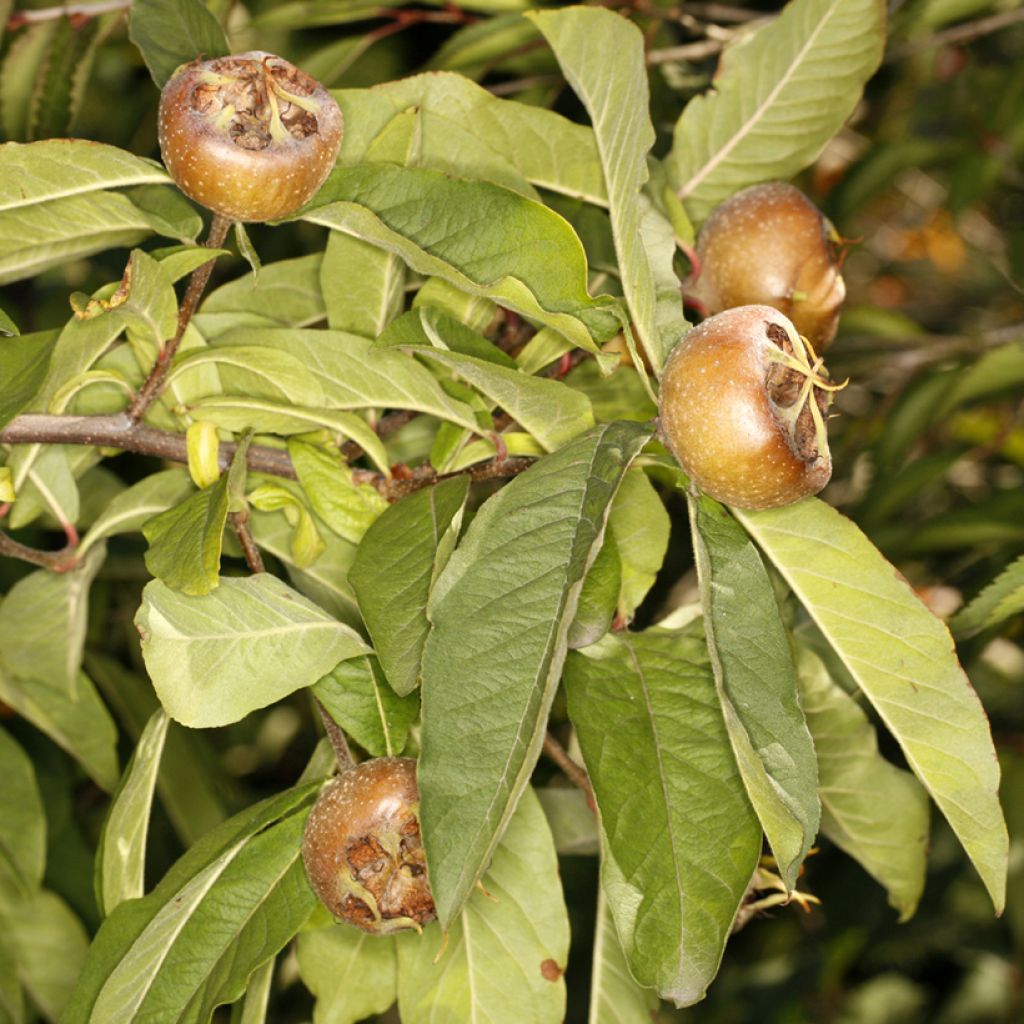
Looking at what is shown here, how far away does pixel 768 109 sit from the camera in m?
1.27

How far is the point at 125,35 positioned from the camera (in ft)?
5.84

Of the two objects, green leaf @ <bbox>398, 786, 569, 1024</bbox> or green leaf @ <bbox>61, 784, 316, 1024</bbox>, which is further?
green leaf @ <bbox>398, 786, 569, 1024</bbox>

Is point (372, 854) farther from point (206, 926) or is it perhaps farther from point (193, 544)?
point (193, 544)

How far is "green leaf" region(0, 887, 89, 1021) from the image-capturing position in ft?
4.93

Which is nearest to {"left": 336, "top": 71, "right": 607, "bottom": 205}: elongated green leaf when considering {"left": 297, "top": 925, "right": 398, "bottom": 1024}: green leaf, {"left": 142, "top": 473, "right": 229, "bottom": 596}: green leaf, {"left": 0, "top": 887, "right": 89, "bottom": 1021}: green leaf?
{"left": 142, "top": 473, "right": 229, "bottom": 596}: green leaf

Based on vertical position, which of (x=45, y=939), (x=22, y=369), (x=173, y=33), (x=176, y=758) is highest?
(x=173, y=33)

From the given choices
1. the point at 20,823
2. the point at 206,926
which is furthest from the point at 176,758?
the point at 206,926

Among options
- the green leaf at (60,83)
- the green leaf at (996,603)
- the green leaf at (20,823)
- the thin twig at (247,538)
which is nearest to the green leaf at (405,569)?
the thin twig at (247,538)

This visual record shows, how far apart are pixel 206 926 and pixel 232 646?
0.22 metres

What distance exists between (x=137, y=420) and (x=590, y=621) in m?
0.44

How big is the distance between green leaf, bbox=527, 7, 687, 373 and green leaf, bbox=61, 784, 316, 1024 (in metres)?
0.47

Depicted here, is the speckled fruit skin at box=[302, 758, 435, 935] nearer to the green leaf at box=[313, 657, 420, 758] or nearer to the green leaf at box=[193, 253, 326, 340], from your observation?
the green leaf at box=[313, 657, 420, 758]

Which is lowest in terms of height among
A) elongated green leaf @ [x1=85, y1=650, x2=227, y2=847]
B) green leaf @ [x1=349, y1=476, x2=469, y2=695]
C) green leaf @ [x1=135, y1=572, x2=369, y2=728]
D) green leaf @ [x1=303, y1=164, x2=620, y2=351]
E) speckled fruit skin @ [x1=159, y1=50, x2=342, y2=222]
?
elongated green leaf @ [x1=85, y1=650, x2=227, y2=847]

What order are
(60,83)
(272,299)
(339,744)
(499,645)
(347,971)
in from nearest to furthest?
(499,645) → (339,744) → (347,971) → (272,299) → (60,83)
